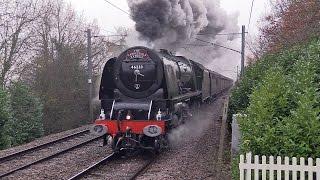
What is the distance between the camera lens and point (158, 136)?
A: 38.7ft

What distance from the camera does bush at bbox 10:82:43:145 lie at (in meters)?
22.5

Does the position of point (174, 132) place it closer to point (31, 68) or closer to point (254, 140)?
point (254, 140)

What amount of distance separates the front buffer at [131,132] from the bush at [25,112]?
11.8 m

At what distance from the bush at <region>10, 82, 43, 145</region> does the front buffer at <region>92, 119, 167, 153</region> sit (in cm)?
1178

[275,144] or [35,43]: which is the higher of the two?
[35,43]

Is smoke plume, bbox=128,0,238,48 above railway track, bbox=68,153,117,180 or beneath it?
above

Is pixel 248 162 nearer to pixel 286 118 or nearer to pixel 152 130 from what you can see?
pixel 286 118

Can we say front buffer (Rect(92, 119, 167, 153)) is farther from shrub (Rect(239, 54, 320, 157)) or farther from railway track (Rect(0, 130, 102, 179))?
shrub (Rect(239, 54, 320, 157))

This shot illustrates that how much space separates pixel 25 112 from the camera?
23188 millimetres

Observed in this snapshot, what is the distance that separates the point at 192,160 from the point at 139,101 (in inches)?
88.0

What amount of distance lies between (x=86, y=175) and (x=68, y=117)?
19.0m

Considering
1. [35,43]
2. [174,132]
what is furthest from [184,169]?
[35,43]

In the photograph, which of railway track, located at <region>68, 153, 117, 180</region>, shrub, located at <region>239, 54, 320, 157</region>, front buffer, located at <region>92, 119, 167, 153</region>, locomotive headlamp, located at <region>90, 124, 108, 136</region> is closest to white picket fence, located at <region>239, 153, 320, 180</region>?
shrub, located at <region>239, 54, 320, 157</region>

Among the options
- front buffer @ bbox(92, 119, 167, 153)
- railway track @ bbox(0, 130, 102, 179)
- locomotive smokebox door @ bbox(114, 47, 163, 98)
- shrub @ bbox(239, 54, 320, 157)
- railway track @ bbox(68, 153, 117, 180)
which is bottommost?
railway track @ bbox(0, 130, 102, 179)
